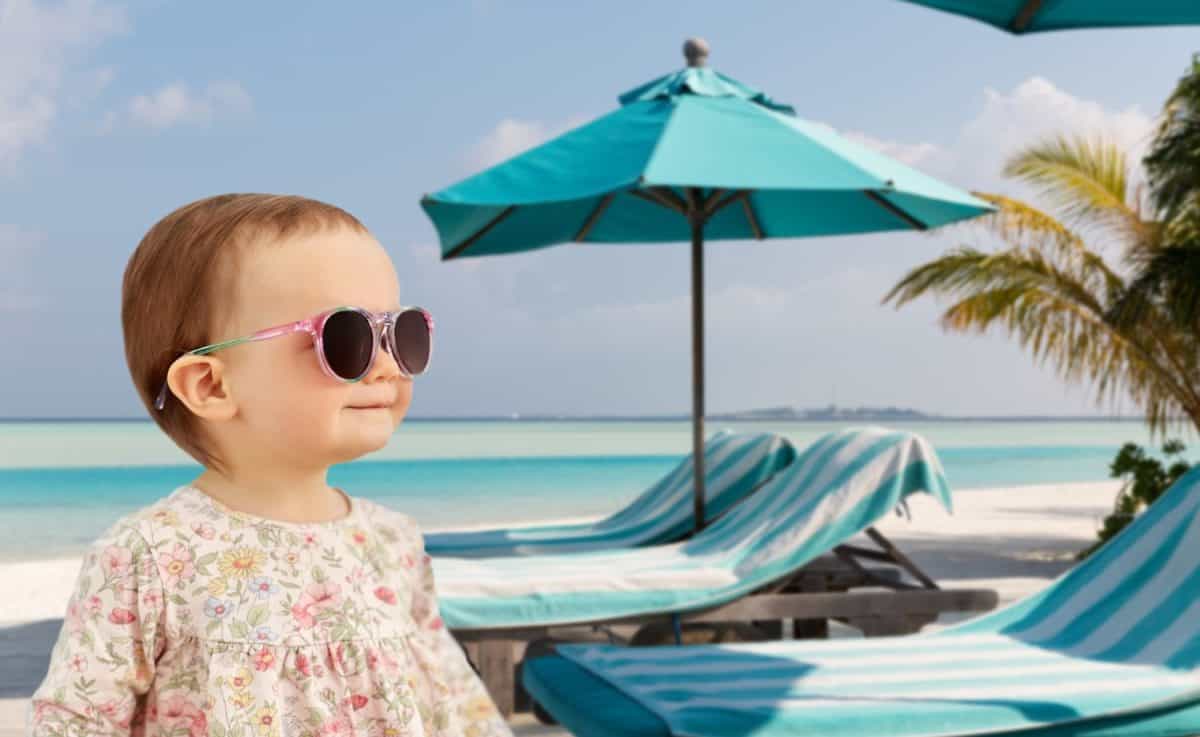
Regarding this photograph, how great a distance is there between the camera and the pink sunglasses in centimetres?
141

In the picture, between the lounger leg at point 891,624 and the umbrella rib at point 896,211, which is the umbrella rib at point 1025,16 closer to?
the lounger leg at point 891,624

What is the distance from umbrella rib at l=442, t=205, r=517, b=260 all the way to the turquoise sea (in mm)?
9106

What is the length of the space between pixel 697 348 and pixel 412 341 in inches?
215

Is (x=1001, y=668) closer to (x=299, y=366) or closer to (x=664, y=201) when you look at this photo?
(x=299, y=366)

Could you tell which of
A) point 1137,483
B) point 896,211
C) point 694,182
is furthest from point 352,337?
point 1137,483

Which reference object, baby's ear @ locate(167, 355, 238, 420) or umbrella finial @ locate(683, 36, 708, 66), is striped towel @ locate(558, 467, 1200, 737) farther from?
umbrella finial @ locate(683, 36, 708, 66)

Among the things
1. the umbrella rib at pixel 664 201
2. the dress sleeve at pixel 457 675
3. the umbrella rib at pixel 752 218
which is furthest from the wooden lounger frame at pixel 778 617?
the dress sleeve at pixel 457 675

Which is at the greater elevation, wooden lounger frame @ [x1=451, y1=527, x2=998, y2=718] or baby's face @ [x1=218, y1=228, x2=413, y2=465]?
baby's face @ [x1=218, y1=228, x2=413, y2=465]

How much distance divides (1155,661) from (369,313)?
3175mm

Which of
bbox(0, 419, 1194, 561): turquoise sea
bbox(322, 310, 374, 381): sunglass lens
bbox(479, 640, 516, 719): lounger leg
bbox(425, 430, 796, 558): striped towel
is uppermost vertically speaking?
bbox(322, 310, 374, 381): sunglass lens

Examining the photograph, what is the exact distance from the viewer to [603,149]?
585cm

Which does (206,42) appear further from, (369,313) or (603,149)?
(369,313)

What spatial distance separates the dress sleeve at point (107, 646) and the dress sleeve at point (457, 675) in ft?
1.11

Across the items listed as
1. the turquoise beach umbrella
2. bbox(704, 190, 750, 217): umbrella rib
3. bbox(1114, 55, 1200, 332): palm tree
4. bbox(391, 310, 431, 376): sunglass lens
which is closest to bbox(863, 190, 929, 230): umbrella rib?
the turquoise beach umbrella
